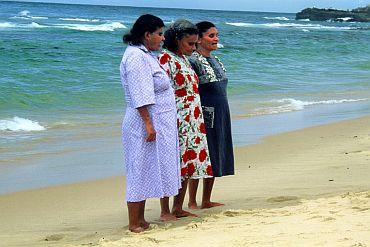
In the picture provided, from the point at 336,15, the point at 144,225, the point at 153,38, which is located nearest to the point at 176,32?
the point at 153,38

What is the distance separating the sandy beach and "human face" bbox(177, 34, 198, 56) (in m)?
1.19

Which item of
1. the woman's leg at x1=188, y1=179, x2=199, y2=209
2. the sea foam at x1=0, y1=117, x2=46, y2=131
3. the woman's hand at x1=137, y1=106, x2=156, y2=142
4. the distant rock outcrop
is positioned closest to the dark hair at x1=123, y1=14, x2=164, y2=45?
the woman's hand at x1=137, y1=106, x2=156, y2=142

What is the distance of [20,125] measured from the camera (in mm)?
10766

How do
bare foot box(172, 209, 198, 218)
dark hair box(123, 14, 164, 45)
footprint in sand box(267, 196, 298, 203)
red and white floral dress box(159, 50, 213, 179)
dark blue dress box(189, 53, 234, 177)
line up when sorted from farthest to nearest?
1. footprint in sand box(267, 196, 298, 203)
2. dark blue dress box(189, 53, 234, 177)
3. bare foot box(172, 209, 198, 218)
4. red and white floral dress box(159, 50, 213, 179)
5. dark hair box(123, 14, 164, 45)

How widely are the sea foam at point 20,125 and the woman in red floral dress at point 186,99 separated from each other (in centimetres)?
553

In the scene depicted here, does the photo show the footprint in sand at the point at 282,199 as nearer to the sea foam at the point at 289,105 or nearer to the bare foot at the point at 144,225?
the bare foot at the point at 144,225

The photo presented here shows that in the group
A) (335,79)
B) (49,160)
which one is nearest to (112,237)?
(49,160)

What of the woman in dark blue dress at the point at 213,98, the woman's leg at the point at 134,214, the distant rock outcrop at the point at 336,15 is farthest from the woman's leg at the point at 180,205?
the distant rock outcrop at the point at 336,15

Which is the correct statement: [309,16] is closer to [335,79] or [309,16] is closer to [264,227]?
[335,79]

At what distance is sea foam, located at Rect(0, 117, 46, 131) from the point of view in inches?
412

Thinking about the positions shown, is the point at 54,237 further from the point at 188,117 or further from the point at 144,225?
the point at 188,117

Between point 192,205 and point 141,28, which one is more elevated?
point 141,28

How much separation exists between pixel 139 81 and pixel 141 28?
1.29 ft

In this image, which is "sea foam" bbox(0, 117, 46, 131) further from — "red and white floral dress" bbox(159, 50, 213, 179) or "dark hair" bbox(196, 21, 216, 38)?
"red and white floral dress" bbox(159, 50, 213, 179)
